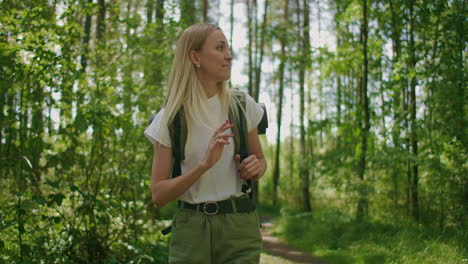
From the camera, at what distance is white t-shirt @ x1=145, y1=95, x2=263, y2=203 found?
6.94 ft

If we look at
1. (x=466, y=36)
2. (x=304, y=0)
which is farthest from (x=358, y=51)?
(x=304, y=0)

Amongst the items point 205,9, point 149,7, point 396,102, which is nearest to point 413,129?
point 396,102

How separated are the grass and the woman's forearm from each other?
4.35 metres

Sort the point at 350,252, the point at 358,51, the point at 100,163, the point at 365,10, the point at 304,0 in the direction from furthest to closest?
the point at 304,0 < the point at 358,51 < the point at 365,10 < the point at 350,252 < the point at 100,163

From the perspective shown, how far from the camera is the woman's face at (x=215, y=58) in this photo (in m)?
2.23

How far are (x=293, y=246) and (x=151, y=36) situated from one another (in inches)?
214

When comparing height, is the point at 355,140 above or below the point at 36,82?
below

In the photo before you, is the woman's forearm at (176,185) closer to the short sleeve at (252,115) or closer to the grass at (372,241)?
the short sleeve at (252,115)

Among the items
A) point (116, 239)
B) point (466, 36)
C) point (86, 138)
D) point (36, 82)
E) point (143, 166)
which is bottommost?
point (116, 239)

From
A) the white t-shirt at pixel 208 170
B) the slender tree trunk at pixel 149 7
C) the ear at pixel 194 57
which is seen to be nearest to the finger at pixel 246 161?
the white t-shirt at pixel 208 170

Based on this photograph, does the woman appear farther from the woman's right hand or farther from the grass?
the grass

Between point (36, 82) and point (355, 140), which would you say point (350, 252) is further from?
point (36, 82)

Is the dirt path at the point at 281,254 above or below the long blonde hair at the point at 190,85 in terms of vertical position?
below

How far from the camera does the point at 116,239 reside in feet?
18.9
